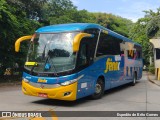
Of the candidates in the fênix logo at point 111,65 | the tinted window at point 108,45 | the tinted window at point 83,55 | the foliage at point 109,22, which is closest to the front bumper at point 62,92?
the tinted window at point 83,55

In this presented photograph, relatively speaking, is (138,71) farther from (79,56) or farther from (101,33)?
(79,56)

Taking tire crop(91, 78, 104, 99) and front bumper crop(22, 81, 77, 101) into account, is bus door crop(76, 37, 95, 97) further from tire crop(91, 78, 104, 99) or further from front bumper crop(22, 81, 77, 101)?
tire crop(91, 78, 104, 99)

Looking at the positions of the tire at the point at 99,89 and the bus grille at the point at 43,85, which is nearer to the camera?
the bus grille at the point at 43,85

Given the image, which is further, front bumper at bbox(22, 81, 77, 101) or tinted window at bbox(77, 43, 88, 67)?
tinted window at bbox(77, 43, 88, 67)

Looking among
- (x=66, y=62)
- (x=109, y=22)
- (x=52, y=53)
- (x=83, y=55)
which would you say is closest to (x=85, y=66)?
(x=83, y=55)

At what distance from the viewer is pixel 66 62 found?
1046 cm

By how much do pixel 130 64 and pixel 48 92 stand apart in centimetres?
903

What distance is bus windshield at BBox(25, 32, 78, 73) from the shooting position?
34.4 ft

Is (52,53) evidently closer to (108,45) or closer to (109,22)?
(108,45)

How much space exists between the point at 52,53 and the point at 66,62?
708 mm

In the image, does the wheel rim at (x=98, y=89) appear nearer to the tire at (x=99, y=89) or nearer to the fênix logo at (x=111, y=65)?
the tire at (x=99, y=89)

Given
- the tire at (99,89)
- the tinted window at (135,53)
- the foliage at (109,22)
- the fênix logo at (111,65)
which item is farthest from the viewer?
the foliage at (109,22)

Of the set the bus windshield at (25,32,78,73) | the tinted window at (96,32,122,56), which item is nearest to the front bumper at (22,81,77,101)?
the bus windshield at (25,32,78,73)

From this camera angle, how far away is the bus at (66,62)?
10312 mm
